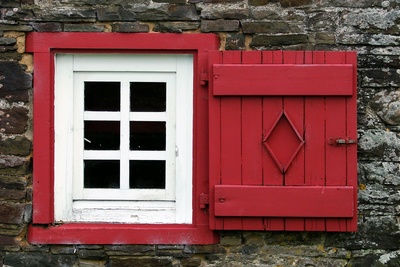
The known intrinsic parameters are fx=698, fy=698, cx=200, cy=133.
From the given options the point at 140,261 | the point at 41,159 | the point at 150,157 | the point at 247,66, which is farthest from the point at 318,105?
the point at 41,159

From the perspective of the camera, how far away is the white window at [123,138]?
456 centimetres

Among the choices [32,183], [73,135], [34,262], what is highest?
[73,135]

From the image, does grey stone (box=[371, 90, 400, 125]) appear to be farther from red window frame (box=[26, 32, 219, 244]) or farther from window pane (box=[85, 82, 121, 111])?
window pane (box=[85, 82, 121, 111])

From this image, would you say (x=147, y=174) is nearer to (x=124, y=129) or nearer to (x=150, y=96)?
(x=124, y=129)

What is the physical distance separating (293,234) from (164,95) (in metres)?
1.23

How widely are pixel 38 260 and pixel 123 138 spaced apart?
37.9 inches

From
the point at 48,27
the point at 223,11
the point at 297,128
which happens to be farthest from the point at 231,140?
the point at 48,27

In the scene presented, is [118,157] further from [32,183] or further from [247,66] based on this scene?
[247,66]

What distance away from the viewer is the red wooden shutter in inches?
169

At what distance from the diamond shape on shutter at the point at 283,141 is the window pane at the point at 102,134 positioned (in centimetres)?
100

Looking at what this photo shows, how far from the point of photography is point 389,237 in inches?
176

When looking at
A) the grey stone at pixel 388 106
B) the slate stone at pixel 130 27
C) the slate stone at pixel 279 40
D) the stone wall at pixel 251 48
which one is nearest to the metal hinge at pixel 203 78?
the stone wall at pixel 251 48

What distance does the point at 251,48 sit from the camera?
4477 millimetres

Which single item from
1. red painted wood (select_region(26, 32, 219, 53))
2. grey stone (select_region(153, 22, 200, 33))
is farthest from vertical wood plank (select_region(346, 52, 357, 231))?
grey stone (select_region(153, 22, 200, 33))
